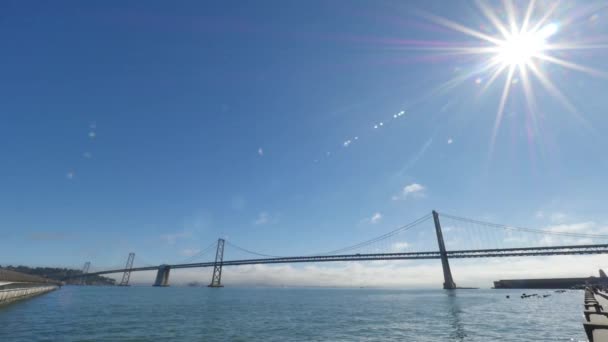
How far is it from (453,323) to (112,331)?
2290 cm

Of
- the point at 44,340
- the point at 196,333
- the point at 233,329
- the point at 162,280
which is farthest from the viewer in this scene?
the point at 162,280

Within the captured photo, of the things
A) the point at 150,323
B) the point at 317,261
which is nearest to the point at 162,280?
the point at 317,261

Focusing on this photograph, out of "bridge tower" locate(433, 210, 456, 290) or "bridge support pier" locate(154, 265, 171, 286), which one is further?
"bridge support pier" locate(154, 265, 171, 286)

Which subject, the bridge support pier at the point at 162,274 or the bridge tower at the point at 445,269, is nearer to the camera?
the bridge tower at the point at 445,269

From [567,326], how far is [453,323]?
7.09 meters

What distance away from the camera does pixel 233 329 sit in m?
17.8

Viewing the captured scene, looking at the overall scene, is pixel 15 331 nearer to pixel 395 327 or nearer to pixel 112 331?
pixel 112 331

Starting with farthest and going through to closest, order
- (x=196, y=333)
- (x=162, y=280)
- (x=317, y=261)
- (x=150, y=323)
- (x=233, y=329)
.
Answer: (x=162, y=280) → (x=317, y=261) → (x=150, y=323) → (x=233, y=329) → (x=196, y=333)

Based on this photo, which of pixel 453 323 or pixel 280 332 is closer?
pixel 280 332

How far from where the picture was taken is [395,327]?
18188 mm

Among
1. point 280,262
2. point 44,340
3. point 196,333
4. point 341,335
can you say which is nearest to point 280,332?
point 341,335

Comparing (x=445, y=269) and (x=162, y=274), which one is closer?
(x=445, y=269)

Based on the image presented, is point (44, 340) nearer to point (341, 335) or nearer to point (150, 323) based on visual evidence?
point (150, 323)

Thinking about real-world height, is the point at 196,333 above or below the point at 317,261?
below
